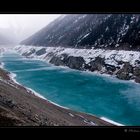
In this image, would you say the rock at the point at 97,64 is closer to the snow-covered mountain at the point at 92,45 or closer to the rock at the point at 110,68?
the snow-covered mountain at the point at 92,45

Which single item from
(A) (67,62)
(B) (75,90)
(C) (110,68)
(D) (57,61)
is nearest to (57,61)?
(D) (57,61)

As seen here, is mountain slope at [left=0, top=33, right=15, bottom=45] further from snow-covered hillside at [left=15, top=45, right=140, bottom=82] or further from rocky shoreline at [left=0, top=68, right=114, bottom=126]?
snow-covered hillside at [left=15, top=45, right=140, bottom=82]

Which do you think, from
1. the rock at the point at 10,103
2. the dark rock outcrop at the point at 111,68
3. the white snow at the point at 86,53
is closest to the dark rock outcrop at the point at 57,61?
the white snow at the point at 86,53

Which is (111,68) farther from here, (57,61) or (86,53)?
(57,61)
